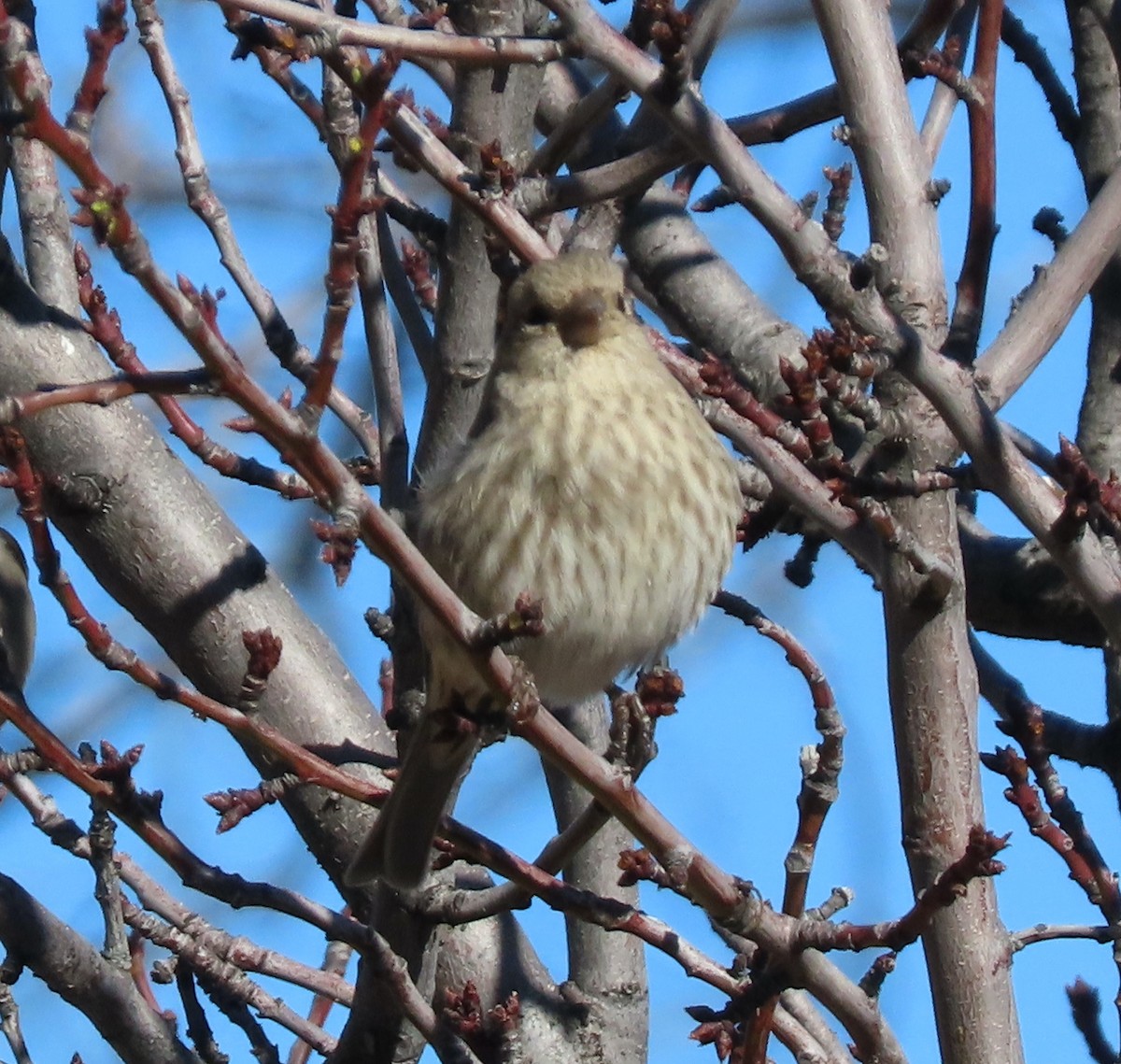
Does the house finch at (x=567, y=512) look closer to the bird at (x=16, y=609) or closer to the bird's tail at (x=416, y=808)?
the bird's tail at (x=416, y=808)

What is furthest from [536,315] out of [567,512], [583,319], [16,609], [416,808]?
[16,609]

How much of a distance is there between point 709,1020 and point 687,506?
44.1 inches

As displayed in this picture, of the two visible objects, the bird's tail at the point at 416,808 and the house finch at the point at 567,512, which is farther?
the house finch at the point at 567,512

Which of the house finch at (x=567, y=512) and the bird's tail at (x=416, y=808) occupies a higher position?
the house finch at (x=567, y=512)

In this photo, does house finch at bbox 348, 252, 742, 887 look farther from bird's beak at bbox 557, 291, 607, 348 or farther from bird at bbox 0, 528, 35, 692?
bird at bbox 0, 528, 35, 692

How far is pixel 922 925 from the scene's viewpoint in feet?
9.95

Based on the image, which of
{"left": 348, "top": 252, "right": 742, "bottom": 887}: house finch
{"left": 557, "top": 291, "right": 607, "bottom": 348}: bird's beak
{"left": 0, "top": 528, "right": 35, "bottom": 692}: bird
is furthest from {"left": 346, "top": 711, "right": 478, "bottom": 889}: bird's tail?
{"left": 0, "top": 528, "right": 35, "bottom": 692}: bird

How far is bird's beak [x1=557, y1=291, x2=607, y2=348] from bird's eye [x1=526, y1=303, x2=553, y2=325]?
0.03 meters

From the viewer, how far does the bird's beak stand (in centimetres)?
399

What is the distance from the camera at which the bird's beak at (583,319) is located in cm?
399

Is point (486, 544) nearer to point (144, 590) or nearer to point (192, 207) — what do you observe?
point (144, 590)

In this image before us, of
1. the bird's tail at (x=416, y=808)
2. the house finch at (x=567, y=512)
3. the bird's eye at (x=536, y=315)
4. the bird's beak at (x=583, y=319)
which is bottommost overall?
the bird's tail at (x=416, y=808)

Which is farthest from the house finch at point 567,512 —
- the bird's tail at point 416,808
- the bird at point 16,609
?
the bird at point 16,609

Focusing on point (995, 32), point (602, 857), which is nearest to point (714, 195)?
point (995, 32)
